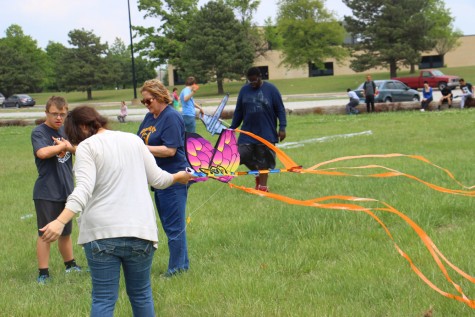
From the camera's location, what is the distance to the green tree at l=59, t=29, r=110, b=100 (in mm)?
66562

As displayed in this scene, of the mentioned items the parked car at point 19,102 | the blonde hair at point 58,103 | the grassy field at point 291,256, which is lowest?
the parked car at point 19,102

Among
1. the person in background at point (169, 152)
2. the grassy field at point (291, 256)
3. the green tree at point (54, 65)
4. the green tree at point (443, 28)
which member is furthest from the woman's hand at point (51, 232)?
the green tree at point (443, 28)

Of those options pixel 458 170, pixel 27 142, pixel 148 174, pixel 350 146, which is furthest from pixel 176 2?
pixel 148 174

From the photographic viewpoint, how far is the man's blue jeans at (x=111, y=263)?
339cm

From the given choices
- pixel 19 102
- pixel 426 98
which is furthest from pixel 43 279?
pixel 19 102

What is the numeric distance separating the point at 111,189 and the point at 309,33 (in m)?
64.0

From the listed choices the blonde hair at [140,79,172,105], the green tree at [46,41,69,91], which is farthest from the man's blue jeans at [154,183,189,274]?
the green tree at [46,41,69,91]

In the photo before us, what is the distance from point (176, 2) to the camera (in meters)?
67.9

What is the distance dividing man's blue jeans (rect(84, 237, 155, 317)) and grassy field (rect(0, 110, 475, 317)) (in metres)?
0.89

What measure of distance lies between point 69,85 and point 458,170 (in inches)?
2480

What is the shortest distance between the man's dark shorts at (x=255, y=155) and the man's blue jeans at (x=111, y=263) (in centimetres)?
506

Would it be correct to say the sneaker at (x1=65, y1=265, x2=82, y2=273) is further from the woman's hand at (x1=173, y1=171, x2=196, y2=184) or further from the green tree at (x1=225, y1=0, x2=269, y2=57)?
the green tree at (x1=225, y1=0, x2=269, y2=57)

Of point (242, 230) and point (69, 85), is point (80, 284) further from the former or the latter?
point (69, 85)

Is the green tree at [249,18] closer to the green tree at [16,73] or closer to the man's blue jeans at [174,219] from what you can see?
the green tree at [16,73]
